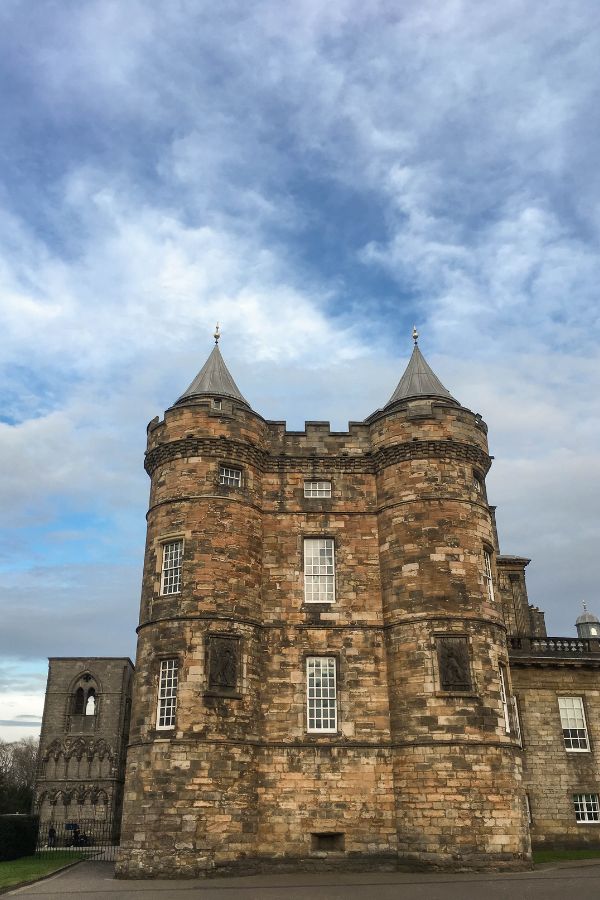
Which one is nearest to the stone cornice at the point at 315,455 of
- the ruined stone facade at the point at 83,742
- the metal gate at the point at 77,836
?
the metal gate at the point at 77,836

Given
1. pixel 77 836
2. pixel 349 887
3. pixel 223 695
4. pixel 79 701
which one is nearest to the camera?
pixel 349 887

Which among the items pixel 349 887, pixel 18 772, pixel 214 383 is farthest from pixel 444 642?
pixel 18 772

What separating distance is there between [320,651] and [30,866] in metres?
13.4

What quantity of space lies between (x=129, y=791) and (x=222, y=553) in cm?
806

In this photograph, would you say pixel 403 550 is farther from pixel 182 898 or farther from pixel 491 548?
pixel 182 898

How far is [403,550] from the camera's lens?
25.5 m

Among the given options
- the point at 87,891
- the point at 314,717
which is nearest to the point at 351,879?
the point at 314,717

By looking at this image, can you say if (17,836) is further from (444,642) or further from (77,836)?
(444,642)

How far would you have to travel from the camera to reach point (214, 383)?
2900cm

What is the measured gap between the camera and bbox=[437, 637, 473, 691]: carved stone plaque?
916 inches

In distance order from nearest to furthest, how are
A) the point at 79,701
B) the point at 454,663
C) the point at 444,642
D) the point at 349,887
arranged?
1. the point at 349,887
2. the point at 454,663
3. the point at 444,642
4. the point at 79,701

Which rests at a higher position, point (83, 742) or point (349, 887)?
point (83, 742)

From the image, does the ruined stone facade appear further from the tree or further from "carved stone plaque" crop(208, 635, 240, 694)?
"carved stone plaque" crop(208, 635, 240, 694)

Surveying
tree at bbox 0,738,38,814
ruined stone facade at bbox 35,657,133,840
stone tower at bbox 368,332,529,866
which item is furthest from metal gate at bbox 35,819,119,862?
stone tower at bbox 368,332,529,866
